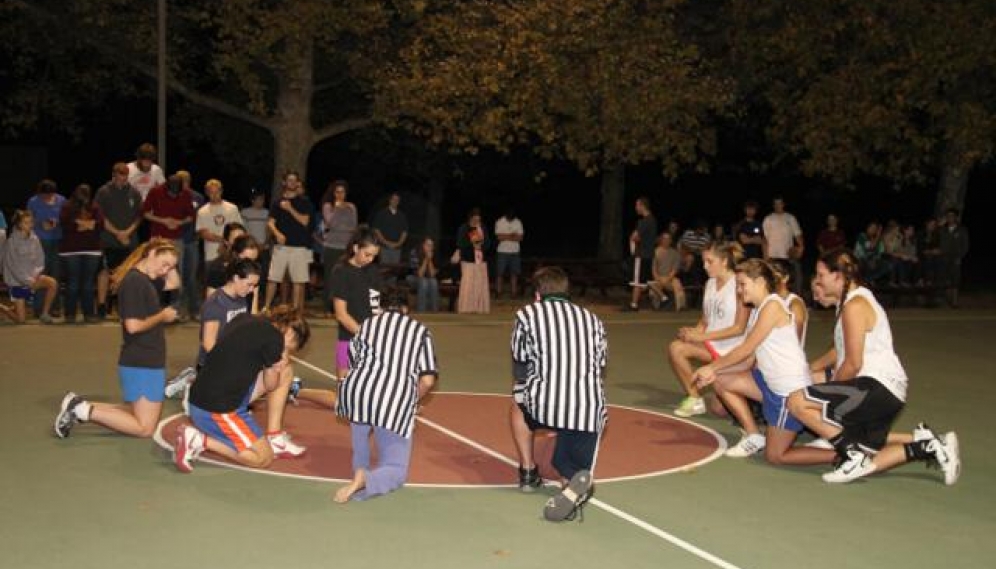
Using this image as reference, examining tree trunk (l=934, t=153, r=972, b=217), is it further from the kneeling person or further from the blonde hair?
the kneeling person

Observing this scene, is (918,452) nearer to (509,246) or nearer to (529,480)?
(529,480)

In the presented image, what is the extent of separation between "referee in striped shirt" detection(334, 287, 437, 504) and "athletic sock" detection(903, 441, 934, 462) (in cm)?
351

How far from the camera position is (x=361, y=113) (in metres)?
28.0

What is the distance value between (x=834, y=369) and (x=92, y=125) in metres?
43.2

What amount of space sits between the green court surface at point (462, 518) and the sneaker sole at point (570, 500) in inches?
3.4

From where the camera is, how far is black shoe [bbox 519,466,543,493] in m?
9.52

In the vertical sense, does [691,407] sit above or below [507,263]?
below

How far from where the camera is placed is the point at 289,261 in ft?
65.6

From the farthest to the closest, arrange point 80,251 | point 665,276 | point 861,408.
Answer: point 665,276 → point 80,251 → point 861,408

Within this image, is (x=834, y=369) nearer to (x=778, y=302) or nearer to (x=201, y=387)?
(x=778, y=302)

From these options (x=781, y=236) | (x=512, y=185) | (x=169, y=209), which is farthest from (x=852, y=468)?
(x=512, y=185)

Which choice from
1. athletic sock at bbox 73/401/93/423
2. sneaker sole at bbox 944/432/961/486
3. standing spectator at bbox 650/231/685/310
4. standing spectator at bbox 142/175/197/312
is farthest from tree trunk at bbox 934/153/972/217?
athletic sock at bbox 73/401/93/423

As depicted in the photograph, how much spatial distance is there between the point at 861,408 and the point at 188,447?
4744 mm

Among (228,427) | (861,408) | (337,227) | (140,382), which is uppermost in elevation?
(337,227)
